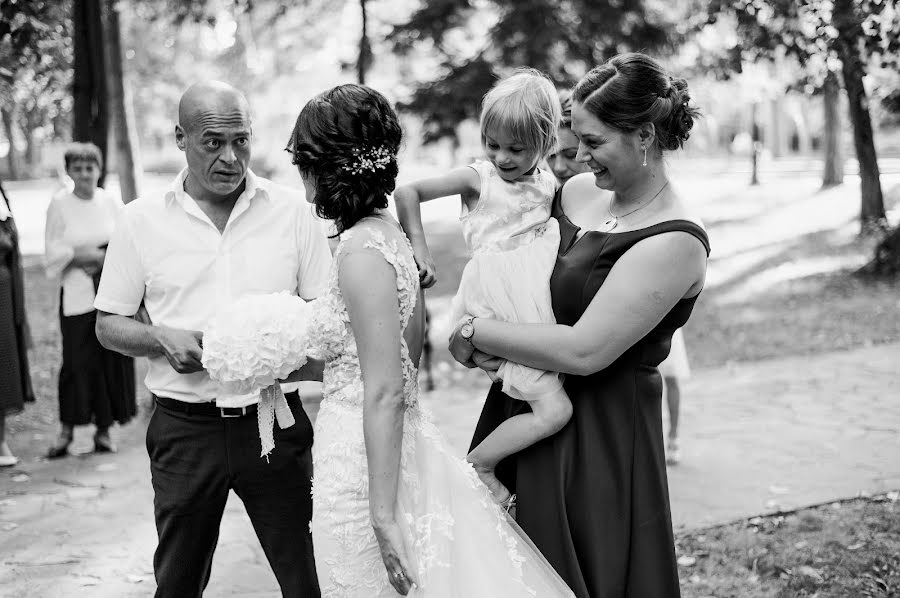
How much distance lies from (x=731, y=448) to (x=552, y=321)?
460 centimetres

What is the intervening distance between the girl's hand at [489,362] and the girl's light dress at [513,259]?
0.9 inches

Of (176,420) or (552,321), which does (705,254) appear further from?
(176,420)

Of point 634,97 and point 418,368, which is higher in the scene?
point 634,97

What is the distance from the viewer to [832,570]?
15.0ft

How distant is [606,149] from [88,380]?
5.44m

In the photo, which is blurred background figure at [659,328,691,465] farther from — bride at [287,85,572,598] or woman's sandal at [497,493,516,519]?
bride at [287,85,572,598]

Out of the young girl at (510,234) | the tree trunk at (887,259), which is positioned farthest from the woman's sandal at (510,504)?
the tree trunk at (887,259)

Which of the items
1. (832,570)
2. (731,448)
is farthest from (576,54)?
(832,570)

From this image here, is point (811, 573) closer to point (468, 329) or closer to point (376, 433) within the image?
point (468, 329)

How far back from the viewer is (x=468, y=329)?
271 centimetres

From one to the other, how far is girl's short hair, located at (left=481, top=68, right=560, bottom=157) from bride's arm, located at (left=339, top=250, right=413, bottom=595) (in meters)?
0.84

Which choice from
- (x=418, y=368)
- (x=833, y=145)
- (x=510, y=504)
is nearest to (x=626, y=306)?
(x=510, y=504)

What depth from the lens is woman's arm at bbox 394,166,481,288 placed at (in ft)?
10.4

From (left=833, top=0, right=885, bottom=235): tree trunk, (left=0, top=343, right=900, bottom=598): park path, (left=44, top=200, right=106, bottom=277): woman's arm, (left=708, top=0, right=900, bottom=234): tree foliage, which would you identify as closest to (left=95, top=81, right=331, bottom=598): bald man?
(left=0, top=343, right=900, bottom=598): park path
